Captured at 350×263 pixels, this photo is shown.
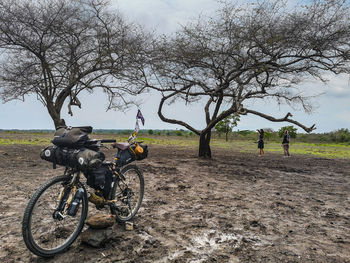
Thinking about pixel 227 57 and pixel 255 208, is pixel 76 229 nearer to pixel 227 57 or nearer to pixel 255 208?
pixel 255 208

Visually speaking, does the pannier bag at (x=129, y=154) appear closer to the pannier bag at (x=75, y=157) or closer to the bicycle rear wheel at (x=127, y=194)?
the bicycle rear wheel at (x=127, y=194)

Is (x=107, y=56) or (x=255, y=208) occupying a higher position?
(x=107, y=56)

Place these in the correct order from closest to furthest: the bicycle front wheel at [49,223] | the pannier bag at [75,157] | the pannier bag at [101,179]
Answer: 1. the bicycle front wheel at [49,223]
2. the pannier bag at [75,157]
3. the pannier bag at [101,179]

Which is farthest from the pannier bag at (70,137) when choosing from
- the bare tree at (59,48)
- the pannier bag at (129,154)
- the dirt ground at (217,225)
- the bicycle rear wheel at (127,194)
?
the bare tree at (59,48)

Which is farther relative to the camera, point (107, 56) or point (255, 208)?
point (107, 56)

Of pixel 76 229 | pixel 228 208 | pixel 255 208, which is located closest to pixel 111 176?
pixel 76 229

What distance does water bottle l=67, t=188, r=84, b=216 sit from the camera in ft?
10.2

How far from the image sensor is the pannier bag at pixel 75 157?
3033 millimetres

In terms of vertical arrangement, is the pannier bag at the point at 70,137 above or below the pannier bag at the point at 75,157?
above

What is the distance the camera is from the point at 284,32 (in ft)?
33.9

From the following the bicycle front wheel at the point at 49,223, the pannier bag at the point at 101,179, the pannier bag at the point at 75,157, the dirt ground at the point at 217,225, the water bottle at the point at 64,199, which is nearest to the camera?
the bicycle front wheel at the point at 49,223

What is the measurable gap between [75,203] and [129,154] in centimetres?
123

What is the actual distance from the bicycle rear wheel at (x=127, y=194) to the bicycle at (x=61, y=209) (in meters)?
0.02

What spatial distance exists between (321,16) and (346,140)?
6303 centimetres
